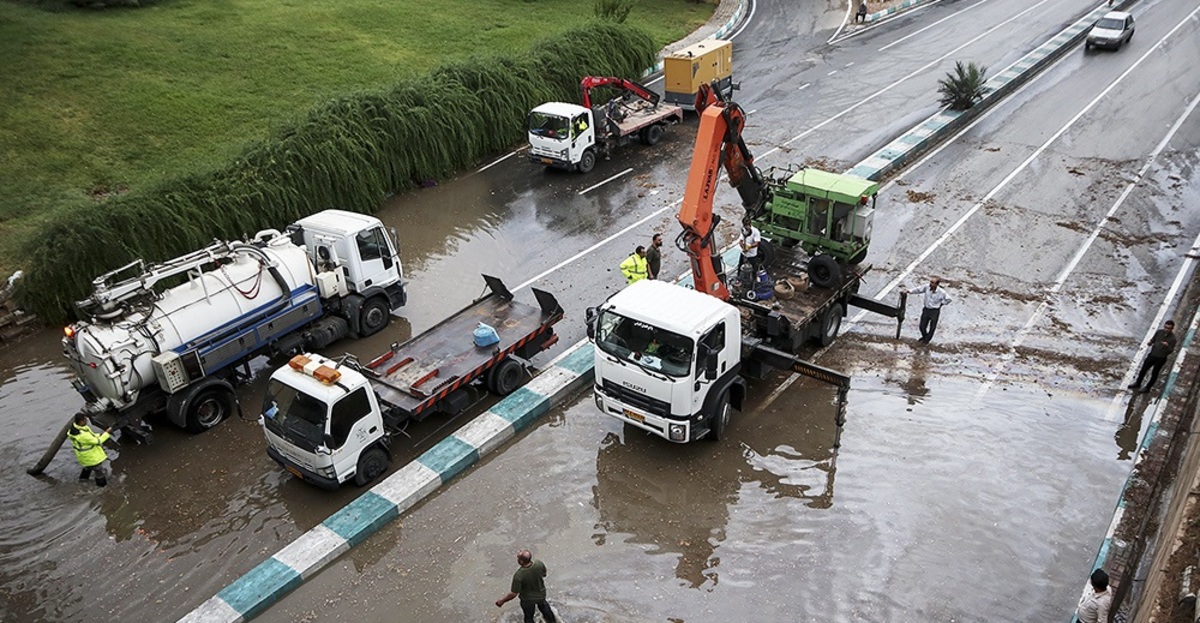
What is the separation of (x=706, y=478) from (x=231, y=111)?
2093cm

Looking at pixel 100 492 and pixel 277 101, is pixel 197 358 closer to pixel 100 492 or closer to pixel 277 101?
pixel 100 492

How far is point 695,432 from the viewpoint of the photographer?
13.2 m

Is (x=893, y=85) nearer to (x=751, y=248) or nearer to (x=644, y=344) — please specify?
(x=751, y=248)

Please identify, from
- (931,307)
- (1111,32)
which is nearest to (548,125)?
(931,307)

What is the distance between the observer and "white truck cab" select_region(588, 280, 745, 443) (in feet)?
41.9

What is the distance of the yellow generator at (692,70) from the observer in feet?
92.6

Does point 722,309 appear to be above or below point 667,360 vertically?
above

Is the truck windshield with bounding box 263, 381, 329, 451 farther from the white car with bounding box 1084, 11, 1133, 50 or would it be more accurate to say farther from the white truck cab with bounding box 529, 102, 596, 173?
the white car with bounding box 1084, 11, 1133, 50

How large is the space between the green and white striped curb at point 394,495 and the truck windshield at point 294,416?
125cm

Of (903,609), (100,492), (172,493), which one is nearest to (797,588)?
(903,609)

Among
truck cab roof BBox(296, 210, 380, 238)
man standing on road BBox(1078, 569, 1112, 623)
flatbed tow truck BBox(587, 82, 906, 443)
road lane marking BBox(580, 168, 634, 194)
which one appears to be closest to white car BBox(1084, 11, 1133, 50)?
road lane marking BBox(580, 168, 634, 194)

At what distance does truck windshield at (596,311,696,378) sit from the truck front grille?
560mm

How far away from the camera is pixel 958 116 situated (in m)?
27.9

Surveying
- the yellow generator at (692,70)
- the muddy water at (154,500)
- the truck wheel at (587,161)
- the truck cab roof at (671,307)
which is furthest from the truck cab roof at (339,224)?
the yellow generator at (692,70)
